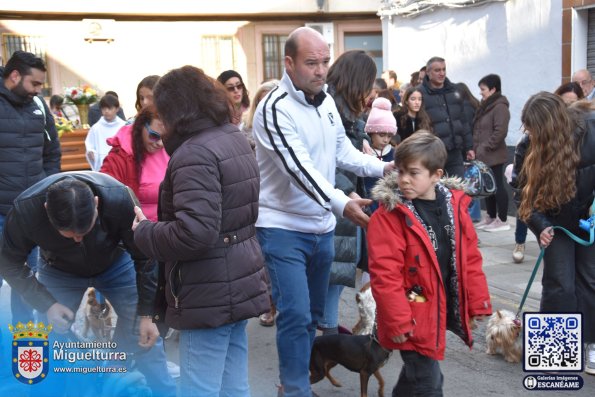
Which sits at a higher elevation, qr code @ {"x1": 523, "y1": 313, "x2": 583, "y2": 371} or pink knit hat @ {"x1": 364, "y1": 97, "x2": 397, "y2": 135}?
pink knit hat @ {"x1": 364, "y1": 97, "x2": 397, "y2": 135}

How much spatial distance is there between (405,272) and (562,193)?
1.56 metres

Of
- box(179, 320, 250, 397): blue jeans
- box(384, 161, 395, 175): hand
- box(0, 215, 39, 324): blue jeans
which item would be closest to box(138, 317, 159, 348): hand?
box(179, 320, 250, 397): blue jeans

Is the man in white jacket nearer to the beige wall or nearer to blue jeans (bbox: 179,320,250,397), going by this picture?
blue jeans (bbox: 179,320,250,397)

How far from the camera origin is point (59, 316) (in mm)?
3666

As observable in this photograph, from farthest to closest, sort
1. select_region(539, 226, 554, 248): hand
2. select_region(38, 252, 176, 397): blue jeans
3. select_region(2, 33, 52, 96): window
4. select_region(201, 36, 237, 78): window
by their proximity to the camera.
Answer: select_region(201, 36, 237, 78): window
select_region(2, 33, 52, 96): window
select_region(539, 226, 554, 248): hand
select_region(38, 252, 176, 397): blue jeans

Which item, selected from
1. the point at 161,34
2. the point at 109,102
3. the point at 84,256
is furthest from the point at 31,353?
the point at 161,34

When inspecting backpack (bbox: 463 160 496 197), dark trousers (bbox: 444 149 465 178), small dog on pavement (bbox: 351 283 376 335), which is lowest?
small dog on pavement (bbox: 351 283 376 335)

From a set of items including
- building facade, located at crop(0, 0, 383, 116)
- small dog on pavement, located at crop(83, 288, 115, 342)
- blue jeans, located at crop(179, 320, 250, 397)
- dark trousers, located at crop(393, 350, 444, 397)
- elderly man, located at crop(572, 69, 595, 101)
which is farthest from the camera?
building facade, located at crop(0, 0, 383, 116)

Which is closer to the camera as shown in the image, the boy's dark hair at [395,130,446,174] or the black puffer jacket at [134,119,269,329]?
the black puffer jacket at [134,119,269,329]

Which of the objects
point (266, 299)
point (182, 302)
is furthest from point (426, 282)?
point (182, 302)

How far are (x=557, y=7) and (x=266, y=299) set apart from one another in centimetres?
908

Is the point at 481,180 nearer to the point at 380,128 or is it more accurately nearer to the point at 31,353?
the point at 380,128

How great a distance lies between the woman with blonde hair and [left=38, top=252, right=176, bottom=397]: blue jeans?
99.2 inches

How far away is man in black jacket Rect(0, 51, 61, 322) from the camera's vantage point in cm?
544
